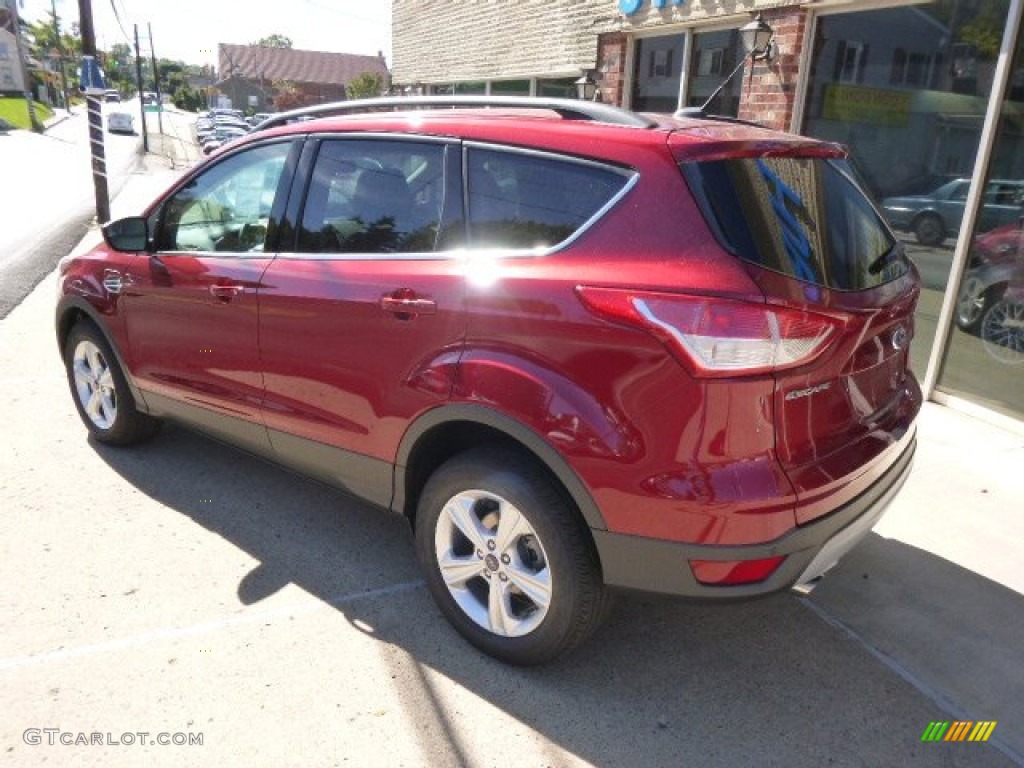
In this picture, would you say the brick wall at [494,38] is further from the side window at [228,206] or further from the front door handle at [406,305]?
the front door handle at [406,305]

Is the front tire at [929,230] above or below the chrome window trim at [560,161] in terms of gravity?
below

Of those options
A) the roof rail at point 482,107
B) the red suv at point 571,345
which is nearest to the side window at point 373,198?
the red suv at point 571,345

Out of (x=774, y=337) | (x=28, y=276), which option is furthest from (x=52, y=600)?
(x=28, y=276)

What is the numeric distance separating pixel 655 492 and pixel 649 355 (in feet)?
1.23

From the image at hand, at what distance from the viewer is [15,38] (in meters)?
61.4

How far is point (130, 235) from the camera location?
3.84 metres

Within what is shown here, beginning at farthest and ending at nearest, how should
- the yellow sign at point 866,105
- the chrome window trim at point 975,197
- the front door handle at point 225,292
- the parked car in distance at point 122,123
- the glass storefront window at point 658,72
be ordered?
the parked car in distance at point 122,123
the glass storefront window at point 658,72
the yellow sign at point 866,105
the chrome window trim at point 975,197
the front door handle at point 225,292

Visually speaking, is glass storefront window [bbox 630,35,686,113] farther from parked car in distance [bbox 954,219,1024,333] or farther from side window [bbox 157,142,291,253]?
side window [bbox 157,142,291,253]

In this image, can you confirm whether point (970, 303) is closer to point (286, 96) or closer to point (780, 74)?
point (780, 74)

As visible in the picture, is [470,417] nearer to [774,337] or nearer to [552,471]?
[552,471]

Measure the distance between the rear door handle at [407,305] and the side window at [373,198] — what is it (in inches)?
7.6

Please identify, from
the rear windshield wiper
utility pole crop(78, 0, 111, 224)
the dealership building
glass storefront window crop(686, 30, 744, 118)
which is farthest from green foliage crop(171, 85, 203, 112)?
the rear windshield wiper

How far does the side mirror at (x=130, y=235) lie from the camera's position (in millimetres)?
3836

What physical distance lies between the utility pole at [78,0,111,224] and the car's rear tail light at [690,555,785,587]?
14.2m
